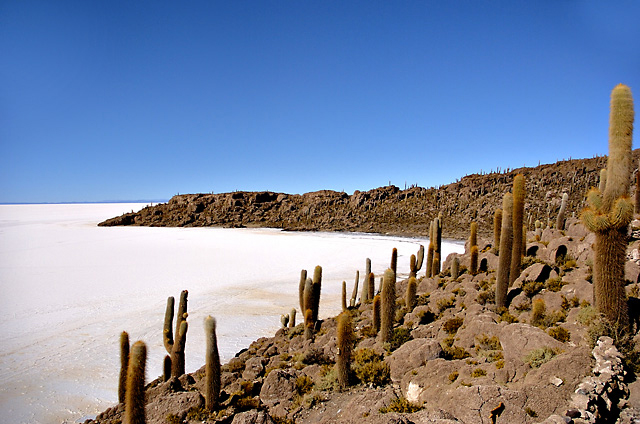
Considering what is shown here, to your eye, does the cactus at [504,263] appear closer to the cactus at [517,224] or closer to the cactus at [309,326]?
the cactus at [517,224]

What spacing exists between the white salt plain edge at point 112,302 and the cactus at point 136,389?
4827 mm

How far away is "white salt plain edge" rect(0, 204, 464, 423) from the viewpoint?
10539 millimetres

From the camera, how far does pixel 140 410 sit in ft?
18.5

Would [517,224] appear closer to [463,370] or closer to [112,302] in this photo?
[463,370]

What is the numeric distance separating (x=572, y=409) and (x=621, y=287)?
2.98 metres

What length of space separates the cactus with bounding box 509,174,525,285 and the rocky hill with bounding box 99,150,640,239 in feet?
90.4

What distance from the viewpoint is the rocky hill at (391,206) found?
4553 cm

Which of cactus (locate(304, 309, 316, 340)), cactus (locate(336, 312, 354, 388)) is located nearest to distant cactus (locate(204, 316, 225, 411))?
cactus (locate(336, 312, 354, 388))

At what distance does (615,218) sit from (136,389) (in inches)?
331

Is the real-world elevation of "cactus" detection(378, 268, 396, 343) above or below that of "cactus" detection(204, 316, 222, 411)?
above

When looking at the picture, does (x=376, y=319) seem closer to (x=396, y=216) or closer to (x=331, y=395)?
(x=331, y=395)

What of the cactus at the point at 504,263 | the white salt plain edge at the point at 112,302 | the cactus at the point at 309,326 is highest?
the cactus at the point at 504,263

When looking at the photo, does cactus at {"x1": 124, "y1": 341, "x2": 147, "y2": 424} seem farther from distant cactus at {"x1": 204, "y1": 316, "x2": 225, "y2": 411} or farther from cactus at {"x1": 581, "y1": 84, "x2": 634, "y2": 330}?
cactus at {"x1": 581, "y1": 84, "x2": 634, "y2": 330}

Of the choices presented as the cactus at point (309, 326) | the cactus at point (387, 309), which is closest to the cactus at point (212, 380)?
the cactus at point (387, 309)
